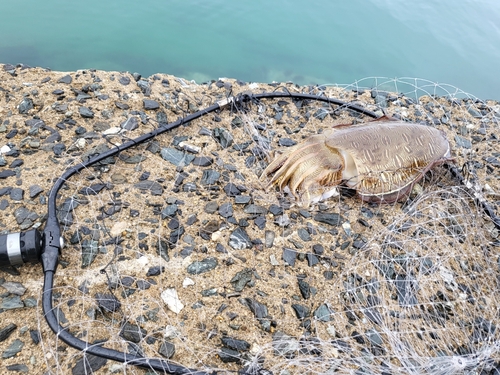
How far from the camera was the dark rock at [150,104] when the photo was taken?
4.01 meters

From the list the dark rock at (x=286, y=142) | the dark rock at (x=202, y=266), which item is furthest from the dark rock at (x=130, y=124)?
the dark rock at (x=202, y=266)

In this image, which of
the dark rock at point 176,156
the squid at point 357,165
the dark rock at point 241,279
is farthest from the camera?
the dark rock at point 176,156

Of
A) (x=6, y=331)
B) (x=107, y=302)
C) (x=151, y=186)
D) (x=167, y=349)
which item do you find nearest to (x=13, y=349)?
(x=6, y=331)

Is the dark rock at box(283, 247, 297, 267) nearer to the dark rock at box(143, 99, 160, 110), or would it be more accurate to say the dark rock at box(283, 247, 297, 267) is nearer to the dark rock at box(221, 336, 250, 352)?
the dark rock at box(221, 336, 250, 352)

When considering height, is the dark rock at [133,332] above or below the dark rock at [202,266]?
below

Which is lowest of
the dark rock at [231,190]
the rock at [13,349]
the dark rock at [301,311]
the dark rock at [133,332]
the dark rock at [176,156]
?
the rock at [13,349]

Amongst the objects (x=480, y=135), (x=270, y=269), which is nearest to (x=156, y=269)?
(x=270, y=269)

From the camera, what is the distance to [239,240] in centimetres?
301

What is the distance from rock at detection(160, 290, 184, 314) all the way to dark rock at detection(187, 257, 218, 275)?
19 cm

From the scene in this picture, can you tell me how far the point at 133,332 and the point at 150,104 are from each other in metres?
2.32

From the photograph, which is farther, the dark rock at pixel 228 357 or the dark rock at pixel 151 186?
the dark rock at pixel 151 186

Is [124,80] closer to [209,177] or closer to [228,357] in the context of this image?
[209,177]

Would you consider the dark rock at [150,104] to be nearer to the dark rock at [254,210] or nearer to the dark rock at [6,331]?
the dark rock at [254,210]

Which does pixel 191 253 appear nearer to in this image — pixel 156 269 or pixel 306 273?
pixel 156 269
